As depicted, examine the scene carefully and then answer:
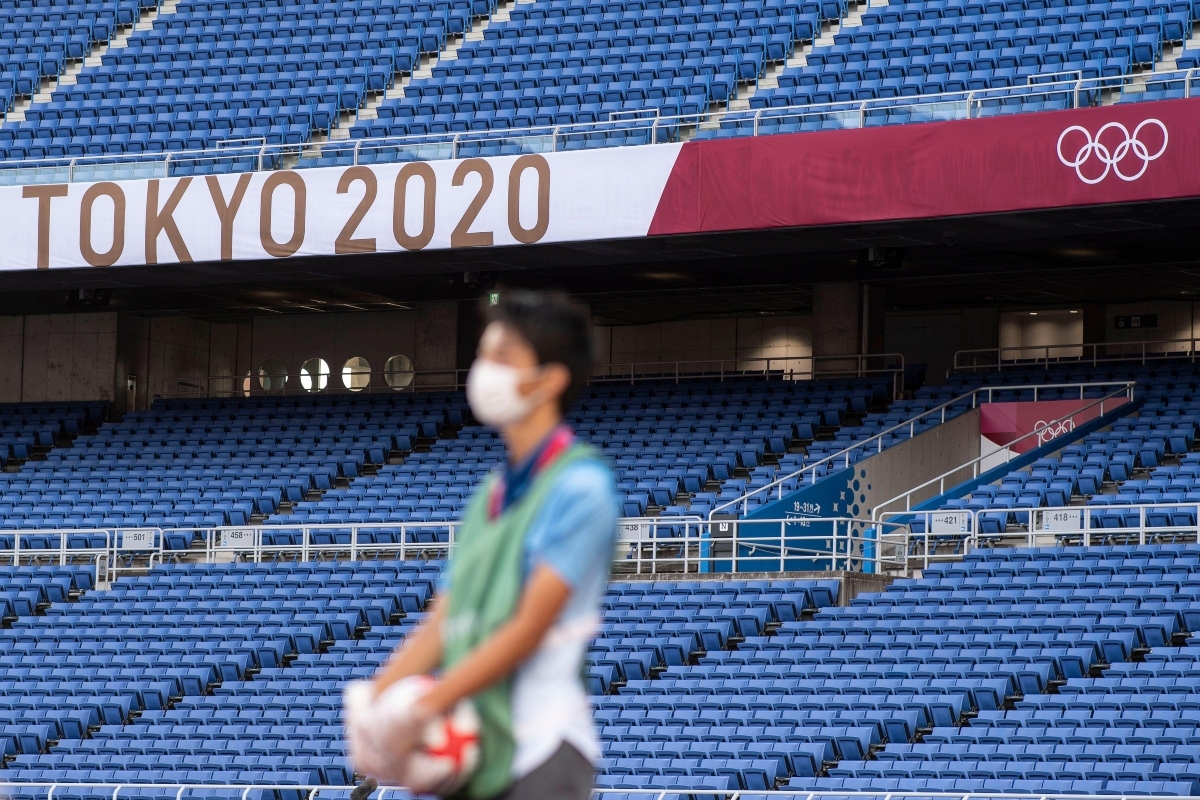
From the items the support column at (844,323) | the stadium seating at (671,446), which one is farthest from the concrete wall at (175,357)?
the support column at (844,323)

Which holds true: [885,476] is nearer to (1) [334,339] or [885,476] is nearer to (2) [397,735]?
(1) [334,339]

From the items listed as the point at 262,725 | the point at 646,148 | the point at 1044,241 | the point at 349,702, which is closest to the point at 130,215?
the point at 646,148

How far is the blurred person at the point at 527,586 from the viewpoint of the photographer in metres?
2.75

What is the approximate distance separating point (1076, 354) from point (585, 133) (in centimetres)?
1088

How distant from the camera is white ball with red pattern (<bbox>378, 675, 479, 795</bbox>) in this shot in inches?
109

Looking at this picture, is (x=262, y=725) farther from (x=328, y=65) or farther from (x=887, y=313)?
(x=887, y=313)

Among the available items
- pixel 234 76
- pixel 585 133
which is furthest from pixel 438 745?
pixel 234 76

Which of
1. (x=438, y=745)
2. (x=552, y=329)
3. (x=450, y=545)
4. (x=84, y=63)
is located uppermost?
(x=84, y=63)

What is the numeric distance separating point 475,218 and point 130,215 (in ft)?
15.7

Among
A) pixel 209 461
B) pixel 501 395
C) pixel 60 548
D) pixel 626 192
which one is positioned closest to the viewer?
pixel 501 395

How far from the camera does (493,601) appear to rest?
9.34 feet

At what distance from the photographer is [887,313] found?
30406 millimetres

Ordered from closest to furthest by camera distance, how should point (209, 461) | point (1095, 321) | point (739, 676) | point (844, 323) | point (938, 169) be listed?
1. point (739, 676)
2. point (938, 169)
3. point (209, 461)
4. point (844, 323)
5. point (1095, 321)

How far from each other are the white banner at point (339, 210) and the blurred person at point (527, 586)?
61.2 feet
